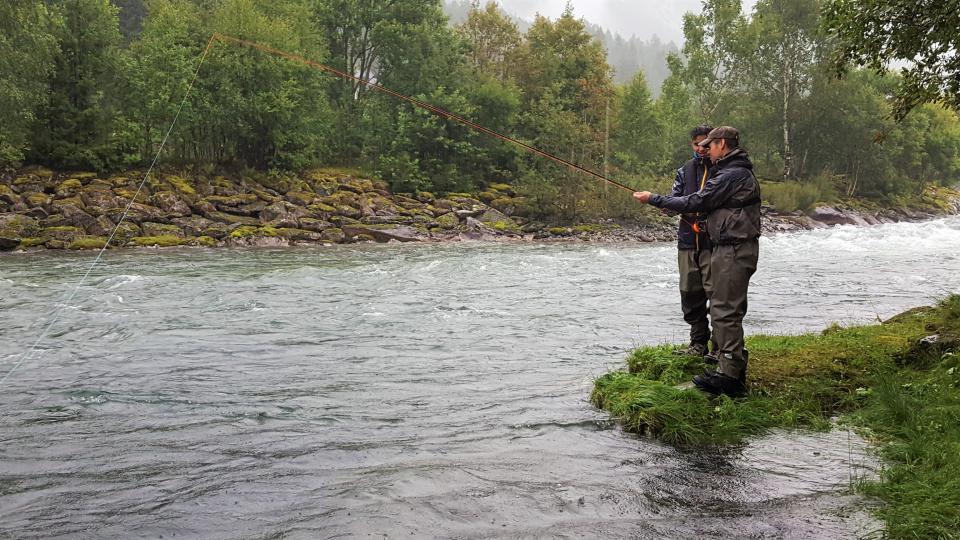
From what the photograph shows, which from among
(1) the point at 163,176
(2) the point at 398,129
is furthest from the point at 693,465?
(2) the point at 398,129

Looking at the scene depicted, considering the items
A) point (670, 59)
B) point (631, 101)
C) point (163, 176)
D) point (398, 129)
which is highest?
point (670, 59)

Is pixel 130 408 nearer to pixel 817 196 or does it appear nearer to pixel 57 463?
pixel 57 463

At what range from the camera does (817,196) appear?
44.5 meters

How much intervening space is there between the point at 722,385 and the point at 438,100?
34017mm

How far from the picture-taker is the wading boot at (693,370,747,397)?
6.06m

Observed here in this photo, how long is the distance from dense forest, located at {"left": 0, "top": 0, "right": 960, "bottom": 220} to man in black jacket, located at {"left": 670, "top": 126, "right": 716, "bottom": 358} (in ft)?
71.8

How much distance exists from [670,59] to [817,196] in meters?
13.1

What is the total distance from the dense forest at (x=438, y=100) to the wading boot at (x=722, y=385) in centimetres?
2322

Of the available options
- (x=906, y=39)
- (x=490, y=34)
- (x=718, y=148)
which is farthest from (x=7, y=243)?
(x=490, y=34)

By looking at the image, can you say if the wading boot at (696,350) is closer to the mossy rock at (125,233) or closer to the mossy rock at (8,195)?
the mossy rock at (125,233)

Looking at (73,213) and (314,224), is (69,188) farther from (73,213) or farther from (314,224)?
(314,224)

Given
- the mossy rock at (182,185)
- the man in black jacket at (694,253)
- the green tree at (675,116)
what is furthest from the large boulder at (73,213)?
the green tree at (675,116)

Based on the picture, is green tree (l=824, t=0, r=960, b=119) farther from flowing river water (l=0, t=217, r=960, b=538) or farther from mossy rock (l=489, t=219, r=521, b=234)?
mossy rock (l=489, t=219, r=521, b=234)

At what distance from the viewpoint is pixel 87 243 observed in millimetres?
23922
